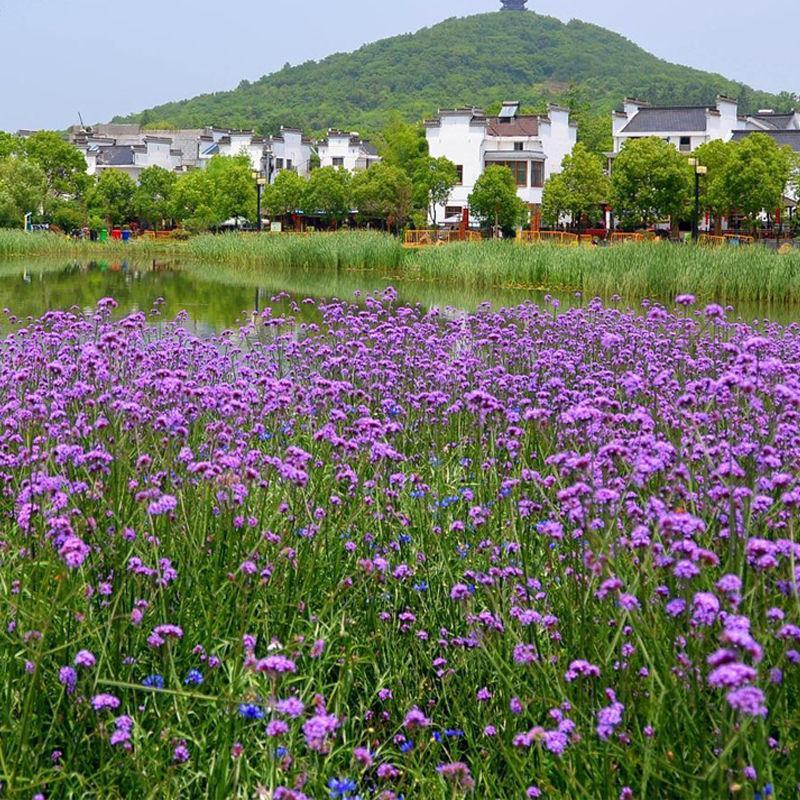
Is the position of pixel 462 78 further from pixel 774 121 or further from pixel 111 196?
pixel 111 196

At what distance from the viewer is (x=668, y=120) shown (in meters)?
58.4

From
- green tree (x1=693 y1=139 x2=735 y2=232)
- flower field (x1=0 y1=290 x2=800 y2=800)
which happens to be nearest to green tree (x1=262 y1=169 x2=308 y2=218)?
green tree (x1=693 y1=139 x2=735 y2=232)

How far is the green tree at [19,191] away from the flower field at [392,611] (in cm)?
4182

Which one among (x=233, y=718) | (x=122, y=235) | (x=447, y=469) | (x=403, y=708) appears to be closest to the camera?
(x=233, y=718)

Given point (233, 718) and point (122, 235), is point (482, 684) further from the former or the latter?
point (122, 235)

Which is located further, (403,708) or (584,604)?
(403,708)

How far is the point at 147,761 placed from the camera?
2.52 meters

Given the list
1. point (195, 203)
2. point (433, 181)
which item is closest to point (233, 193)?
point (195, 203)

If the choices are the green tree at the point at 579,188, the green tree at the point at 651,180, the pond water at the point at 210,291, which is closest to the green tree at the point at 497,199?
the green tree at the point at 579,188

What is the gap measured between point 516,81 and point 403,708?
141210 mm

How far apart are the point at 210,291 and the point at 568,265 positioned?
6.29 m

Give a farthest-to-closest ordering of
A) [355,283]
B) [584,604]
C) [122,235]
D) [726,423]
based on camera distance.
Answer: [122,235]
[355,283]
[726,423]
[584,604]

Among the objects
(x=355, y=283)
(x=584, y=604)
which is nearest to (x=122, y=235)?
(x=355, y=283)

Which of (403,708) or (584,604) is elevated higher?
(584,604)
